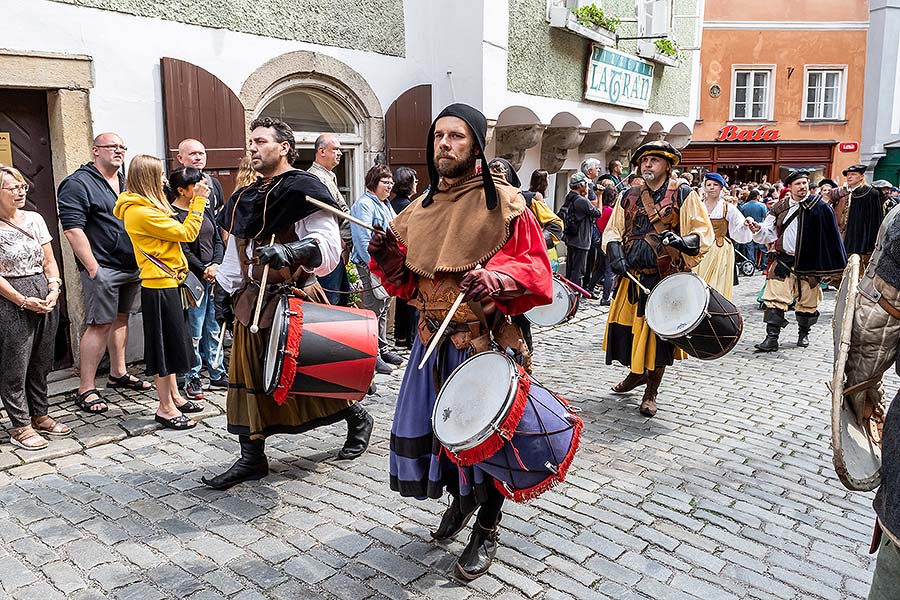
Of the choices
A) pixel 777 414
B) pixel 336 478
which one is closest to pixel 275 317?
pixel 336 478

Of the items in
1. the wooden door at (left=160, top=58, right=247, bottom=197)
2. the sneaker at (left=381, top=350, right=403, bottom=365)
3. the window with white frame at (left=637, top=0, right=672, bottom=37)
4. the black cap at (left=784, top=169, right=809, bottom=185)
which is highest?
the window with white frame at (left=637, top=0, right=672, bottom=37)

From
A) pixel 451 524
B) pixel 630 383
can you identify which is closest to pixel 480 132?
pixel 451 524

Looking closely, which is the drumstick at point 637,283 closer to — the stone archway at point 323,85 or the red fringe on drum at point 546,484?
the red fringe on drum at point 546,484

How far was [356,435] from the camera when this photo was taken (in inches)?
168

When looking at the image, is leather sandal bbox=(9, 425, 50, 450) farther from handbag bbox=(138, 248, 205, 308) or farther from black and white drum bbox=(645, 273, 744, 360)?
black and white drum bbox=(645, 273, 744, 360)

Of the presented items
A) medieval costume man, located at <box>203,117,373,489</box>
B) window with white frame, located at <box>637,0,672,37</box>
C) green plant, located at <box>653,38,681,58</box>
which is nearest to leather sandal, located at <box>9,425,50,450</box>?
medieval costume man, located at <box>203,117,373,489</box>

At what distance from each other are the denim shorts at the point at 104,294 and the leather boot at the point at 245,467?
73.8 inches

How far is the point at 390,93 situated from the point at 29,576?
6.26 metres

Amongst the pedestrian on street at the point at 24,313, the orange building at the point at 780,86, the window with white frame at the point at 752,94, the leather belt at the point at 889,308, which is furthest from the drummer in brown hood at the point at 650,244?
the window with white frame at the point at 752,94

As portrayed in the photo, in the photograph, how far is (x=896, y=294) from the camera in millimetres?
1830

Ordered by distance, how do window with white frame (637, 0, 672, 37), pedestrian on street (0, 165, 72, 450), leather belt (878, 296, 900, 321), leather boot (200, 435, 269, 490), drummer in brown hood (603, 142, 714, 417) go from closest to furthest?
leather belt (878, 296, 900, 321), leather boot (200, 435, 269, 490), pedestrian on street (0, 165, 72, 450), drummer in brown hood (603, 142, 714, 417), window with white frame (637, 0, 672, 37)

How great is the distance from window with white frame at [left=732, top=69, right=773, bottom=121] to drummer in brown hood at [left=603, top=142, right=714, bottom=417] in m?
20.3

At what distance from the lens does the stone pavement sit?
293 cm

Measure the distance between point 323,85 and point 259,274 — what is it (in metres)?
4.25
